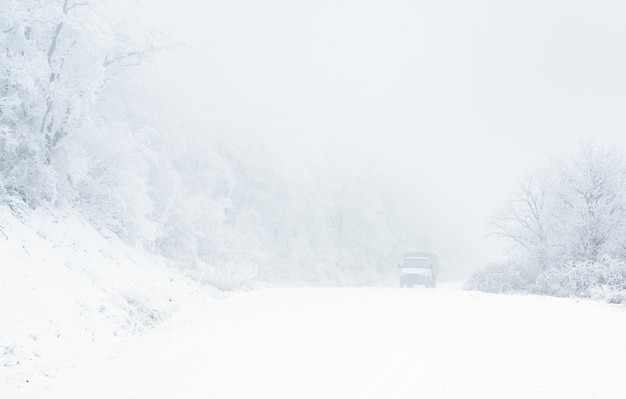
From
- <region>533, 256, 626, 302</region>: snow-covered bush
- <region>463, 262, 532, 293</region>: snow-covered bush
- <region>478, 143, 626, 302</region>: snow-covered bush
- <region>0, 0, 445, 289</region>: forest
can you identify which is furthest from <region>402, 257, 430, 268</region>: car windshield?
<region>533, 256, 626, 302</region>: snow-covered bush

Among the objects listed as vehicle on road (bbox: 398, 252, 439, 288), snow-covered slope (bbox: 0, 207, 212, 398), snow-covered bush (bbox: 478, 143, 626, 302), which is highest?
snow-covered bush (bbox: 478, 143, 626, 302)

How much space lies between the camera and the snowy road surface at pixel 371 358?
7.24 metres

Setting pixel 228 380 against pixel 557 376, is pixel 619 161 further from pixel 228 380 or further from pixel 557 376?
pixel 228 380

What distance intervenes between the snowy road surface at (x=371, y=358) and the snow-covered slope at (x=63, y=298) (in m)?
0.58

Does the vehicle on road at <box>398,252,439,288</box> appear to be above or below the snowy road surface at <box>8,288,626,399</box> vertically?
above

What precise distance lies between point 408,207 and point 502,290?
1678 inches

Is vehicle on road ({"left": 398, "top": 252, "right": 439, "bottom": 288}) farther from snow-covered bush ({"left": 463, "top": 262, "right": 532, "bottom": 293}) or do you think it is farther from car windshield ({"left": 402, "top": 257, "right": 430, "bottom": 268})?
snow-covered bush ({"left": 463, "top": 262, "right": 532, "bottom": 293})

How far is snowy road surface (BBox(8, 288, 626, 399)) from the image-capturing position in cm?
724

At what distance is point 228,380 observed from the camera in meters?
7.98

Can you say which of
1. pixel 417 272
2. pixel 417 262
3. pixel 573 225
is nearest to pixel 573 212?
pixel 573 225

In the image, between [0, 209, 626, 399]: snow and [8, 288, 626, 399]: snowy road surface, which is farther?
[0, 209, 626, 399]: snow

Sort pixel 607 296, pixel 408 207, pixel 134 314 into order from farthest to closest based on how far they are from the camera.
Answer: pixel 408 207
pixel 607 296
pixel 134 314

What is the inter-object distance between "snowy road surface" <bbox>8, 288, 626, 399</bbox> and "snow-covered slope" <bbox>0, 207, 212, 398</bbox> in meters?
0.58

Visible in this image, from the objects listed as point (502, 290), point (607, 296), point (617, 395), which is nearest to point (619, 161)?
point (502, 290)
